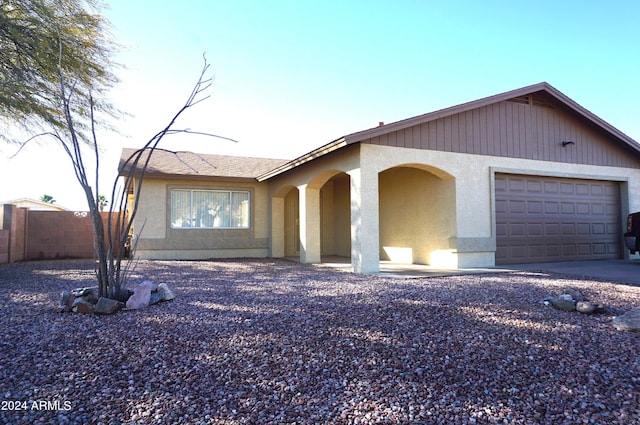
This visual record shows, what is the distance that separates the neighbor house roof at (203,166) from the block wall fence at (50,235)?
9.48ft

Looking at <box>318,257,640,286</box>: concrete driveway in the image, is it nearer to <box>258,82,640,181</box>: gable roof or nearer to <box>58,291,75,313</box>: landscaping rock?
<box>258,82,640,181</box>: gable roof

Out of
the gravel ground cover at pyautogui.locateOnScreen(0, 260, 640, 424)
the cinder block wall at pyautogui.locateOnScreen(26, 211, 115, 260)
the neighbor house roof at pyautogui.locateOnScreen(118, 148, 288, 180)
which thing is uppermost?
the neighbor house roof at pyautogui.locateOnScreen(118, 148, 288, 180)

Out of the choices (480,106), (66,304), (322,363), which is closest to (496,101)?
(480,106)

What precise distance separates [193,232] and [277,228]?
2.91m

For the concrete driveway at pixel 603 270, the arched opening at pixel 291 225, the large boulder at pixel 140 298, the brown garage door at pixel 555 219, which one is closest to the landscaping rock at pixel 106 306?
the large boulder at pixel 140 298

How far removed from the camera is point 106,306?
471 cm

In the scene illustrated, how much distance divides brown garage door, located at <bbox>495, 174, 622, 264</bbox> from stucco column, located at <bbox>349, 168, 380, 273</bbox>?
12.3 feet

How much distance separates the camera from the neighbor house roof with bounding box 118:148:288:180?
1286cm

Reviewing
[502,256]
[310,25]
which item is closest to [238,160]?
A: [310,25]

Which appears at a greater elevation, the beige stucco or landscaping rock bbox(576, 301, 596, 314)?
the beige stucco

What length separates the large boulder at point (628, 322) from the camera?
13.5 feet

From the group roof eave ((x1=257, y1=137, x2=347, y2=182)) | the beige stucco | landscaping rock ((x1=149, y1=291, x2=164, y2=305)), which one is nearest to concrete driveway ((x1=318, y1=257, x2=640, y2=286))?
the beige stucco

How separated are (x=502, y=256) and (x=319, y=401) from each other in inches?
359

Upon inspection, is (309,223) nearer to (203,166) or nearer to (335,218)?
(335,218)
